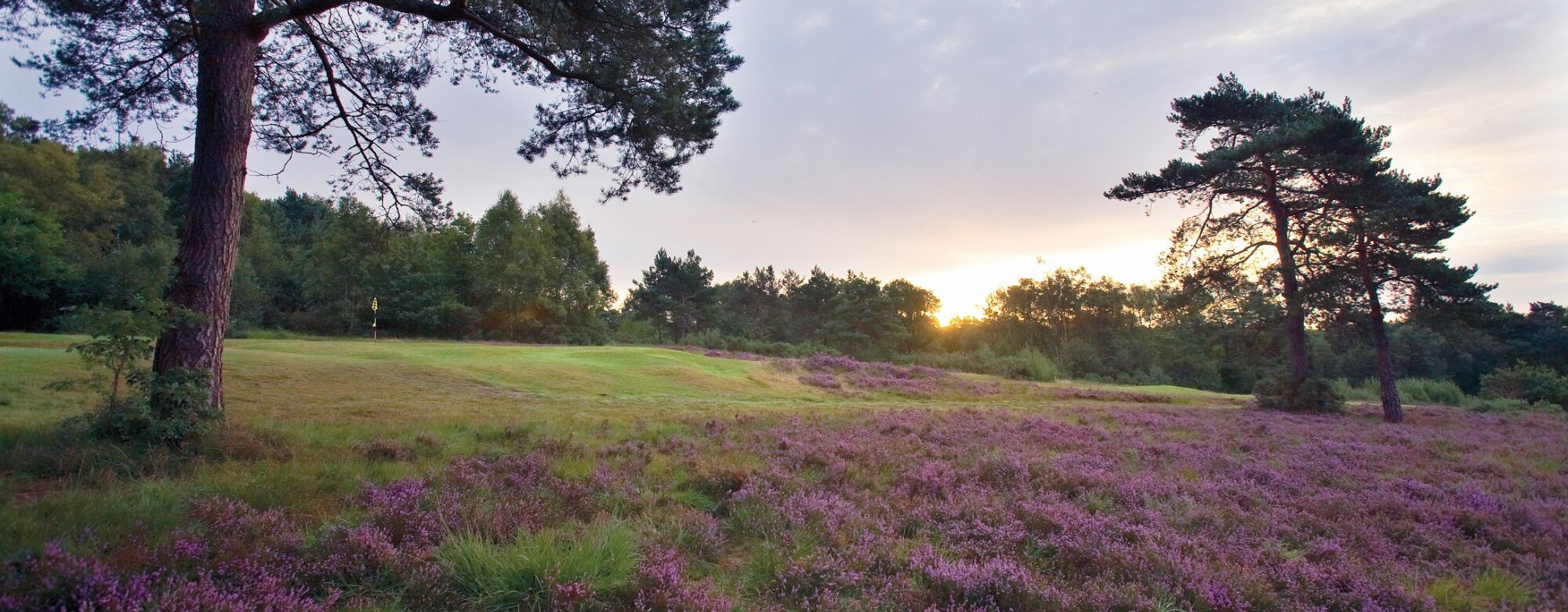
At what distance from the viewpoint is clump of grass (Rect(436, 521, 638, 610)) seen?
3.05m

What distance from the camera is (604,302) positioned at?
176ft

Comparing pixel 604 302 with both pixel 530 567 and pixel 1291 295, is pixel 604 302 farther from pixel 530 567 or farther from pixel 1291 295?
pixel 530 567

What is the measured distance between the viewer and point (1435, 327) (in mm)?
17984

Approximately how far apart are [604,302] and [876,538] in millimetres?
52297

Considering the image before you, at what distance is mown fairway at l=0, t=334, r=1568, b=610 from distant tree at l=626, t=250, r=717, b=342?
52.4 metres

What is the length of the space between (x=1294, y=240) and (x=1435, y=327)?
14.6 ft

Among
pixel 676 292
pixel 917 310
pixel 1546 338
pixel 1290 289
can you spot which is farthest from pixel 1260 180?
pixel 917 310

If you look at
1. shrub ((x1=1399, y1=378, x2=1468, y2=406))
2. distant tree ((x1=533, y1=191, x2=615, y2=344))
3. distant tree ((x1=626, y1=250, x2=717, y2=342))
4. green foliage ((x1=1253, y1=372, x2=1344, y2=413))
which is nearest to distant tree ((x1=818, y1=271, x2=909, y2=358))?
distant tree ((x1=626, y1=250, x2=717, y2=342))

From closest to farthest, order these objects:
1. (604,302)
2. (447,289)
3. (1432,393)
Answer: (1432,393) < (447,289) < (604,302)

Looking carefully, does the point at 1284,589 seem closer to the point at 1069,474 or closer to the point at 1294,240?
the point at 1069,474

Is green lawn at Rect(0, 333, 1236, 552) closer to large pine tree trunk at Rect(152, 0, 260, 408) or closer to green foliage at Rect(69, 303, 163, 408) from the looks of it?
green foliage at Rect(69, 303, 163, 408)

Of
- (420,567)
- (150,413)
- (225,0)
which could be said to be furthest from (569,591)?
(225,0)

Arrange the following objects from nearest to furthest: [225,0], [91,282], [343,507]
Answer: [343,507] → [225,0] → [91,282]

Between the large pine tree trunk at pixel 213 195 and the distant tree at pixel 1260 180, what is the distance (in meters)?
22.5
